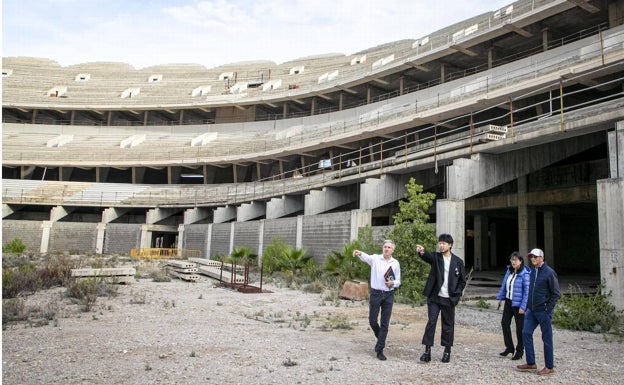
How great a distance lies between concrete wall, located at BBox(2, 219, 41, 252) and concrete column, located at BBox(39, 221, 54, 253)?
27 cm

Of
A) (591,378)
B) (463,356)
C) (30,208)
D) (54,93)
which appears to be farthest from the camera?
(54,93)

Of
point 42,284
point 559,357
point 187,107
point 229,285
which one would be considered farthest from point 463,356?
point 187,107

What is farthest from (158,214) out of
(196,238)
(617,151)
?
(617,151)

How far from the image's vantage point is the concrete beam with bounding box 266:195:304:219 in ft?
92.8

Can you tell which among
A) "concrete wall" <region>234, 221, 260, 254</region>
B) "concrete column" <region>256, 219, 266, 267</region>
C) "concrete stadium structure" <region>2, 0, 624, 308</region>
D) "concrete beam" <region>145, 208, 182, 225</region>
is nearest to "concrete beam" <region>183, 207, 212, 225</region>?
"concrete stadium structure" <region>2, 0, 624, 308</region>

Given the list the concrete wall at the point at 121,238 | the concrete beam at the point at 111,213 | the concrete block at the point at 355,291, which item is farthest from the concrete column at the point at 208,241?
the concrete block at the point at 355,291

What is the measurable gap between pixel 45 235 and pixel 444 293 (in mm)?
37738

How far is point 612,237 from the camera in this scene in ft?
34.5

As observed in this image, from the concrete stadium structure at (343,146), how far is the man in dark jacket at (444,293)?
6.20m

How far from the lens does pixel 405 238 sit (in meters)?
13.7

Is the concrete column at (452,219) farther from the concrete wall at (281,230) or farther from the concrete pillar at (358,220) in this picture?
the concrete wall at (281,230)

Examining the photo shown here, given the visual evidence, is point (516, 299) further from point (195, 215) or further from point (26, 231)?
point (26, 231)

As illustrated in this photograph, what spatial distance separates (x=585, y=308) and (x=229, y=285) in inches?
437

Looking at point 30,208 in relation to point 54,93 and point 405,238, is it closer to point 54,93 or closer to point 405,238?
point 54,93
